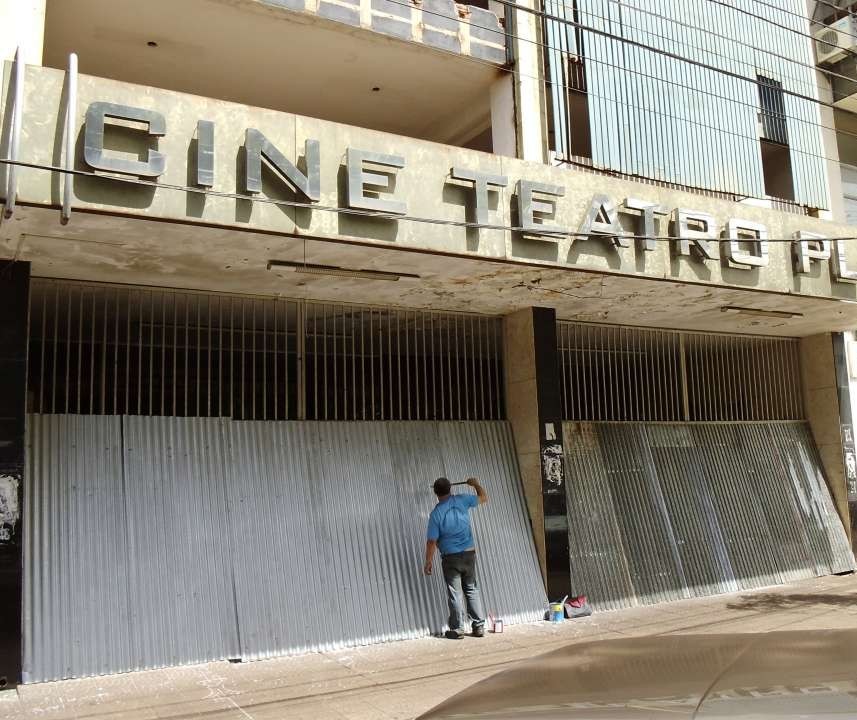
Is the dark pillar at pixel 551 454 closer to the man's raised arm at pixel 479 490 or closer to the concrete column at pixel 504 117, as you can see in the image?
the man's raised arm at pixel 479 490

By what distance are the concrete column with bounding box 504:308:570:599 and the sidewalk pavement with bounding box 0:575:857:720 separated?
33.2 inches

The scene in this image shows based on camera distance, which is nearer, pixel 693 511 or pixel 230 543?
pixel 230 543

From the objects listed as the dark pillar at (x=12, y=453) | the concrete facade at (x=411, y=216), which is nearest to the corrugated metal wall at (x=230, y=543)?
the dark pillar at (x=12, y=453)

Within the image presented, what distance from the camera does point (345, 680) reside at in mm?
6582

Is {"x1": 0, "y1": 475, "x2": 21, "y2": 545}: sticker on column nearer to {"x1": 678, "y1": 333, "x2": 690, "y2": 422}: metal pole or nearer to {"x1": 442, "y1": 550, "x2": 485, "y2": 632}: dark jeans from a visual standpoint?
{"x1": 442, "y1": 550, "x2": 485, "y2": 632}: dark jeans

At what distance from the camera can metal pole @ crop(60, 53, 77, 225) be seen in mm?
5680

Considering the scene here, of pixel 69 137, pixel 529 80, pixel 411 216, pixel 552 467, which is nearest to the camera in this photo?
pixel 69 137

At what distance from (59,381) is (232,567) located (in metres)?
5.32

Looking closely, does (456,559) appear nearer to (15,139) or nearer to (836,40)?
(15,139)

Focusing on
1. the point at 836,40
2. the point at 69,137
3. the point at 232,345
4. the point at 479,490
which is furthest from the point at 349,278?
the point at 836,40

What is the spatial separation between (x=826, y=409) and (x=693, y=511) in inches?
130

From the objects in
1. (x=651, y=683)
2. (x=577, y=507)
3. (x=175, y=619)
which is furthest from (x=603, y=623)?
(x=651, y=683)

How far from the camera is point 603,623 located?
8750 mm

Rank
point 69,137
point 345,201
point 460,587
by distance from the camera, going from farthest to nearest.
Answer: point 460,587, point 345,201, point 69,137
